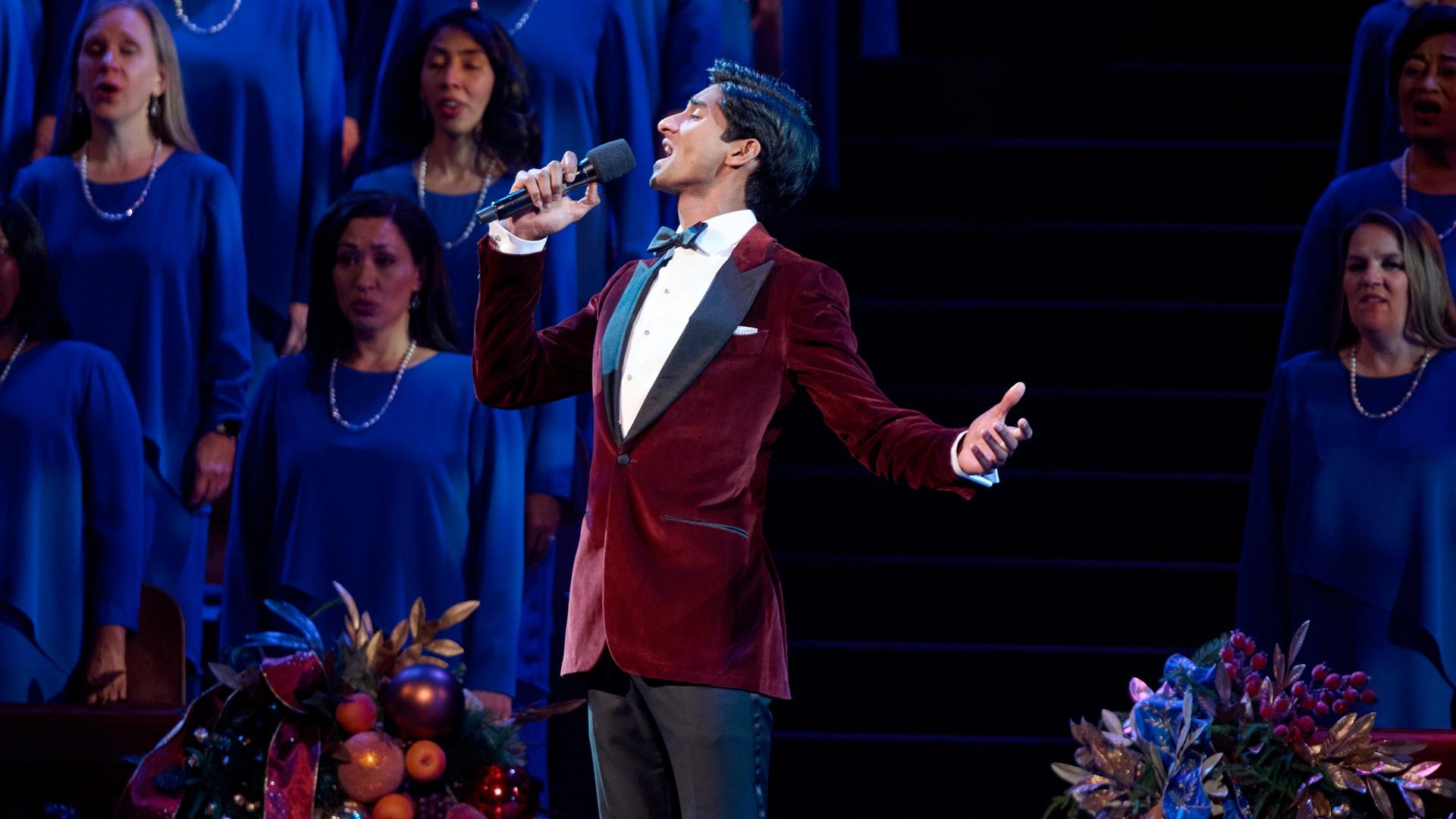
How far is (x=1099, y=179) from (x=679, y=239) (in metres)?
3.18

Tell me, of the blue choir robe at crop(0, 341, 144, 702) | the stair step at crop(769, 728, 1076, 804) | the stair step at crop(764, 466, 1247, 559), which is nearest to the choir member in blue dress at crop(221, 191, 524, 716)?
the blue choir robe at crop(0, 341, 144, 702)

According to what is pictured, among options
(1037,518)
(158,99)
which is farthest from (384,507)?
(1037,518)

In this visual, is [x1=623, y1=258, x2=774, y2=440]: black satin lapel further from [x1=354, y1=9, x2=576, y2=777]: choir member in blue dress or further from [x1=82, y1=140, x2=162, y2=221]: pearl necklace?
[x1=82, y1=140, x2=162, y2=221]: pearl necklace

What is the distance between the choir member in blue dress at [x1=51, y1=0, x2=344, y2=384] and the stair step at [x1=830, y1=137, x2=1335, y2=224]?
4.98 feet

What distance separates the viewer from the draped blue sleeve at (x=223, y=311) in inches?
174

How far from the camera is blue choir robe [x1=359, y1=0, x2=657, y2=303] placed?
4.59m

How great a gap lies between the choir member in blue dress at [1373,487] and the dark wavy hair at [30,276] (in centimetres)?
287

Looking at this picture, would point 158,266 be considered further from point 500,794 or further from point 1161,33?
point 1161,33

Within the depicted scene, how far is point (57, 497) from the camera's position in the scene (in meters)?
4.26

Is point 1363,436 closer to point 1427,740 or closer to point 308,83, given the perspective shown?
point 1427,740

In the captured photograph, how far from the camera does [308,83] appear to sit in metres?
4.67

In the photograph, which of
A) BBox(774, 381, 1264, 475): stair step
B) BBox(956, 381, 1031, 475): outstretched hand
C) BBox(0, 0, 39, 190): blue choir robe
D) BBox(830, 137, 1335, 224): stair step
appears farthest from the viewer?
BBox(830, 137, 1335, 224): stair step

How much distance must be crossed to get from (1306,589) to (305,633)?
2.40m

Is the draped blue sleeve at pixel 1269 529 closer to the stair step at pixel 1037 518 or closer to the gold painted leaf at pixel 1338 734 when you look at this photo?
the stair step at pixel 1037 518
